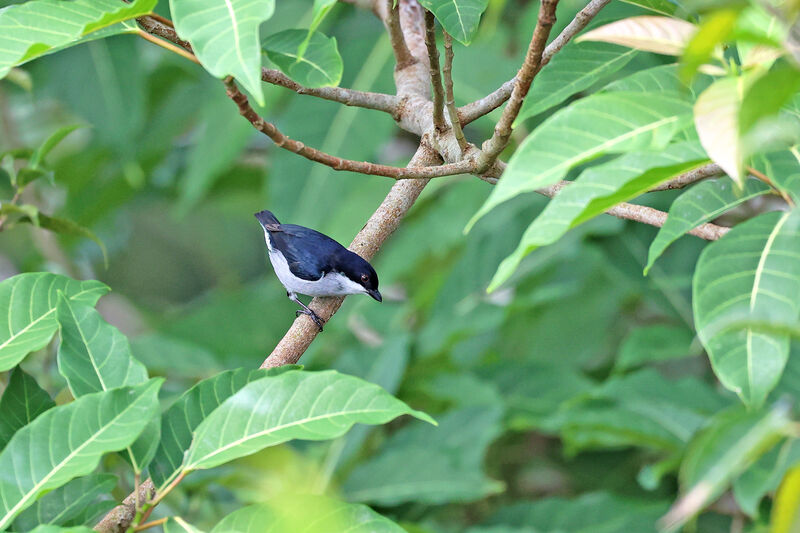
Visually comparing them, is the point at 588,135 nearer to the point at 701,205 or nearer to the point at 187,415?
the point at 701,205

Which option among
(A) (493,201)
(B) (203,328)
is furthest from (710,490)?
(B) (203,328)

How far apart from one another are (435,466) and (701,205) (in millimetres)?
1878

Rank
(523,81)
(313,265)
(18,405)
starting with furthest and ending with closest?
1. (313,265)
2. (18,405)
3. (523,81)

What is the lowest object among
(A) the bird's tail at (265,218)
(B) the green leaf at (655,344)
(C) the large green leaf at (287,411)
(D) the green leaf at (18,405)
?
(B) the green leaf at (655,344)

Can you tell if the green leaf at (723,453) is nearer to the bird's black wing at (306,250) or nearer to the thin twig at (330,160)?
the thin twig at (330,160)

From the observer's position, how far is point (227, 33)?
3.97 ft

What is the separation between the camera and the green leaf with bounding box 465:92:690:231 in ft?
3.47

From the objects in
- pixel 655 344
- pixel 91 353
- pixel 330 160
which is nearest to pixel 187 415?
pixel 91 353

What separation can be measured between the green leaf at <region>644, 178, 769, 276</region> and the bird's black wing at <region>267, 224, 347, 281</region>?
1556mm

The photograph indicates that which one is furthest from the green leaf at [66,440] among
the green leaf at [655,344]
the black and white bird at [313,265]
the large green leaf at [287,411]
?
the green leaf at [655,344]

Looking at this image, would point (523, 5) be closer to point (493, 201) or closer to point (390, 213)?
point (390, 213)

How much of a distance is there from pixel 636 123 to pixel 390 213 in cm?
103

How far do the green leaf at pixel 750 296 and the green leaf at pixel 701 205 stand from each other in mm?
47

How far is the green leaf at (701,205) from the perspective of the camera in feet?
4.26
